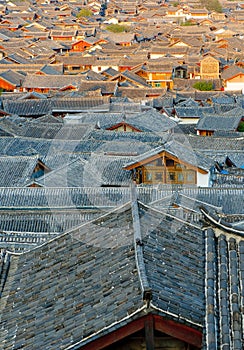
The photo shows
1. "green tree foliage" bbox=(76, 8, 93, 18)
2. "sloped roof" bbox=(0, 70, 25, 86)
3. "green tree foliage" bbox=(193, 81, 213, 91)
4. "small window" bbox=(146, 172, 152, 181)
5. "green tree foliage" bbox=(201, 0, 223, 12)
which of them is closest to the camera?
"small window" bbox=(146, 172, 152, 181)

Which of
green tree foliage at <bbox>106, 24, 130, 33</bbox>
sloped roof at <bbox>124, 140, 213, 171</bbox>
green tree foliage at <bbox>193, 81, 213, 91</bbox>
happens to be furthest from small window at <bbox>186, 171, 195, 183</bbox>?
green tree foliage at <bbox>106, 24, 130, 33</bbox>

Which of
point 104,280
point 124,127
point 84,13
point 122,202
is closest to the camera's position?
point 104,280

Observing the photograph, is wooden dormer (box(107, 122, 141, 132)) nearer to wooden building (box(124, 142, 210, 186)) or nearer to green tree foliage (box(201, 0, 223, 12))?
wooden building (box(124, 142, 210, 186))

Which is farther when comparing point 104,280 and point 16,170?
point 16,170

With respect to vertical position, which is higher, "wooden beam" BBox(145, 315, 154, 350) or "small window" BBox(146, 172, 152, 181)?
"wooden beam" BBox(145, 315, 154, 350)

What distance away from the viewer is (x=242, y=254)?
6.98m

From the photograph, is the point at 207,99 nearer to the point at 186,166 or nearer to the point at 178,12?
the point at 186,166

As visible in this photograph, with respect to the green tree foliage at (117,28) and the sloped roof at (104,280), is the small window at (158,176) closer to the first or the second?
the sloped roof at (104,280)

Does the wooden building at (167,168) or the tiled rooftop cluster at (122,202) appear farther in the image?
the wooden building at (167,168)

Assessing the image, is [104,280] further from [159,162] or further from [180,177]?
[180,177]

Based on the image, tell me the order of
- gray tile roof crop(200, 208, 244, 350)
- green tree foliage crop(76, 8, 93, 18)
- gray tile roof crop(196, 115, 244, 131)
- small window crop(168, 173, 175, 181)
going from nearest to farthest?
1. gray tile roof crop(200, 208, 244, 350)
2. small window crop(168, 173, 175, 181)
3. gray tile roof crop(196, 115, 244, 131)
4. green tree foliage crop(76, 8, 93, 18)

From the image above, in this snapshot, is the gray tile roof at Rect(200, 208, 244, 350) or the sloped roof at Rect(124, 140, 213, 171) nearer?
the gray tile roof at Rect(200, 208, 244, 350)

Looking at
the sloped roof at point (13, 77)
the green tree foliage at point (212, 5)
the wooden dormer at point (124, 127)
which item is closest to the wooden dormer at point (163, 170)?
the wooden dormer at point (124, 127)

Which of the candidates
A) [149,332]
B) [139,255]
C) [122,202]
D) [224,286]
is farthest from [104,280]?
[122,202]
